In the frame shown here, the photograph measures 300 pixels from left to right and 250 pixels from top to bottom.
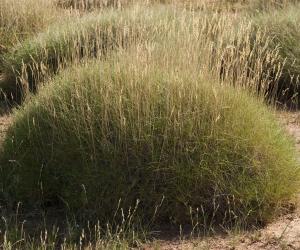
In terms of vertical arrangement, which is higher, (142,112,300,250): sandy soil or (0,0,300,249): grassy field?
(0,0,300,249): grassy field

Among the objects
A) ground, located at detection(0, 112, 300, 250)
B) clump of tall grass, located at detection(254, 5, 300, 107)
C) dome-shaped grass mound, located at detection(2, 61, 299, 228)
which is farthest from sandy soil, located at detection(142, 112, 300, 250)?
clump of tall grass, located at detection(254, 5, 300, 107)

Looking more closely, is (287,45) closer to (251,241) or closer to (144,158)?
(144,158)

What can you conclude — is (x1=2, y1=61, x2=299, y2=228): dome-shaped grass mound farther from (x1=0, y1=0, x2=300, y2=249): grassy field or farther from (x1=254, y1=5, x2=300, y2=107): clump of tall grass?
(x1=254, y1=5, x2=300, y2=107): clump of tall grass

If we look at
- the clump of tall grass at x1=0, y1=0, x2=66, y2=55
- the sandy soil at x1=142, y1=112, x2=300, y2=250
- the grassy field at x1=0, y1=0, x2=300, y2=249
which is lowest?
the sandy soil at x1=142, y1=112, x2=300, y2=250

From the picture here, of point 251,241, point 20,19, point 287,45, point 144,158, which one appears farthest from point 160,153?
point 20,19

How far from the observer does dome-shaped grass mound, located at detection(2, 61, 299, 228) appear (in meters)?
4.53

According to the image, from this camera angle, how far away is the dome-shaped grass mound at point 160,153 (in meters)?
4.53

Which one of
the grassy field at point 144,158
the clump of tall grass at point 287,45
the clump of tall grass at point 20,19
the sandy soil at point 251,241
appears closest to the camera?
the sandy soil at point 251,241

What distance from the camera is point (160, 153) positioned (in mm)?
4570

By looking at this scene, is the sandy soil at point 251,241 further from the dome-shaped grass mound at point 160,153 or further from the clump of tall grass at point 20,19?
the clump of tall grass at point 20,19

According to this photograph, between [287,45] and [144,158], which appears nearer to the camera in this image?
[144,158]

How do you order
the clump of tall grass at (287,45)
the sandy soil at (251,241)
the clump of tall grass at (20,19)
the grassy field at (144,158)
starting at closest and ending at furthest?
the sandy soil at (251,241) → the grassy field at (144,158) → the clump of tall grass at (287,45) → the clump of tall grass at (20,19)

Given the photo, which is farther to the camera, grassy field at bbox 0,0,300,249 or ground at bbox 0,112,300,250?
grassy field at bbox 0,0,300,249

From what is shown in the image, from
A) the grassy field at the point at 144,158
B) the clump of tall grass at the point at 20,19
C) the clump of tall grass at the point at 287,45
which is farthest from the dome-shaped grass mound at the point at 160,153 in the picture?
→ the clump of tall grass at the point at 20,19
